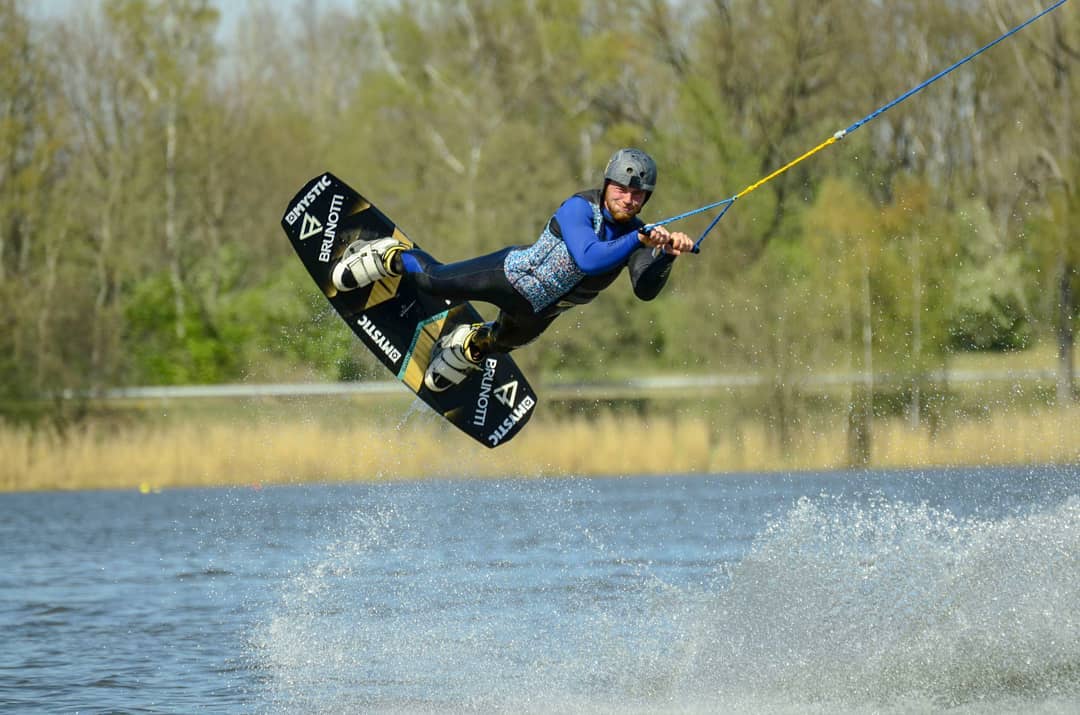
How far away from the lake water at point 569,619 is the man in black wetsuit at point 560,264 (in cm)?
182

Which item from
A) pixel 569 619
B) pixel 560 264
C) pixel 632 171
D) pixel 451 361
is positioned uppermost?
pixel 632 171

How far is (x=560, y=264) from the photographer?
25.5 ft

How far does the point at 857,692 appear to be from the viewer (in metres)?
7.64

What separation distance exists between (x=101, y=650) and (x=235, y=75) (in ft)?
87.2

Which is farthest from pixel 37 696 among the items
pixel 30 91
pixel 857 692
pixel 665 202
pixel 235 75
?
pixel 235 75

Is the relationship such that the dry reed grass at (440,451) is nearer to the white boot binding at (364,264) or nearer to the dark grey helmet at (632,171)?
the white boot binding at (364,264)

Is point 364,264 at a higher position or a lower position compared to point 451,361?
higher

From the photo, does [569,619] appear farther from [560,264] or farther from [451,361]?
[560,264]

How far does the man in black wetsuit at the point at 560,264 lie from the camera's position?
24.2 feet

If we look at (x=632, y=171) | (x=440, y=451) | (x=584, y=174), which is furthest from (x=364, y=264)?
(x=584, y=174)

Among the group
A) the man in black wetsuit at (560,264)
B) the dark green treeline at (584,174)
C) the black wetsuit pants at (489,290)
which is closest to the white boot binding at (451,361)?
the man in black wetsuit at (560,264)

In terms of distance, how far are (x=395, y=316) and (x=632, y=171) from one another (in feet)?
7.90

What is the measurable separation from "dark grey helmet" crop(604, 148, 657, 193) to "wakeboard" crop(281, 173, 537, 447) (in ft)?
6.74

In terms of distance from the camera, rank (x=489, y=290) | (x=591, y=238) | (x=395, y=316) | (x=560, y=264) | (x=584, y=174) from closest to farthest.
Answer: (x=591, y=238), (x=560, y=264), (x=489, y=290), (x=395, y=316), (x=584, y=174)
